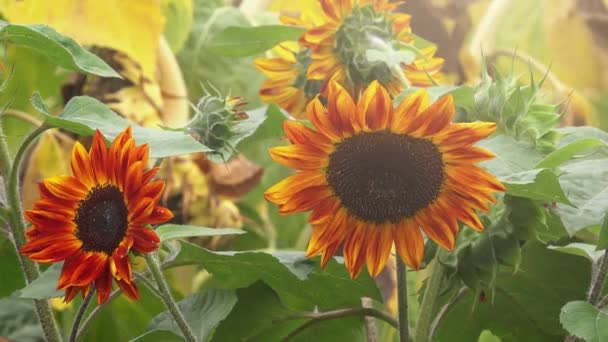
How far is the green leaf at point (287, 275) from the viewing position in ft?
1.56

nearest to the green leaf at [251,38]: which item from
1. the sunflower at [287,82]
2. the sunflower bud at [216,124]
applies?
the sunflower at [287,82]

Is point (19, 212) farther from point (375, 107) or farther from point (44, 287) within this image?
point (375, 107)

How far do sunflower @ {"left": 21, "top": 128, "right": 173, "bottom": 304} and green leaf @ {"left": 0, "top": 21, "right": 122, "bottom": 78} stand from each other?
5cm

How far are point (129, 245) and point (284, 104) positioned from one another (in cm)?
23

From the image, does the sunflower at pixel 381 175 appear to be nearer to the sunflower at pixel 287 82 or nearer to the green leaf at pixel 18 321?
the sunflower at pixel 287 82

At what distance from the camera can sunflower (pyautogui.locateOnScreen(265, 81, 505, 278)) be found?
375 mm

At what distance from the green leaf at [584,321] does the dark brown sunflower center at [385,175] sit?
3.5 inches

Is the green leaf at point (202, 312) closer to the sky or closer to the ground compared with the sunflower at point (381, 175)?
closer to the ground

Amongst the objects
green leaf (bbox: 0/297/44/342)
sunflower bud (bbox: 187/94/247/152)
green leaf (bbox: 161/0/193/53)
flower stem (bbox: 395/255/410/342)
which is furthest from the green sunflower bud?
green leaf (bbox: 161/0/193/53)

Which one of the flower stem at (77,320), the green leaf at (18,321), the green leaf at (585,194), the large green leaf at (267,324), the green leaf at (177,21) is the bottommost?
the green leaf at (18,321)

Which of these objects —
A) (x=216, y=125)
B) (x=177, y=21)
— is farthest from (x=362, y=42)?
(x=177, y=21)

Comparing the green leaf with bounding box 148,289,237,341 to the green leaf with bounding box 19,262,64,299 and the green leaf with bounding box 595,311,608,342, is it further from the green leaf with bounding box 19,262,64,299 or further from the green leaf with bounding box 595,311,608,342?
the green leaf with bounding box 595,311,608,342

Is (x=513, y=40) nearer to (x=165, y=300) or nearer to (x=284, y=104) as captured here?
(x=284, y=104)

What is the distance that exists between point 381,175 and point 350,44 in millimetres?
132
